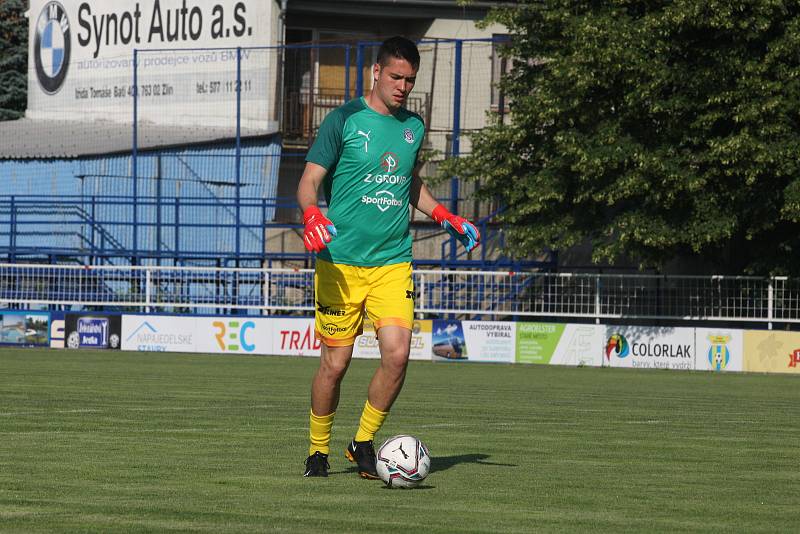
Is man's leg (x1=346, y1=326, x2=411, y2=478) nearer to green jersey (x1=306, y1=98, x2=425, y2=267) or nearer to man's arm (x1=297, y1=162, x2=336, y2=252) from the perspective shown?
green jersey (x1=306, y1=98, x2=425, y2=267)

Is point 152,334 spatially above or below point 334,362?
below

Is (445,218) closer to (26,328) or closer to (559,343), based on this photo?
(559,343)

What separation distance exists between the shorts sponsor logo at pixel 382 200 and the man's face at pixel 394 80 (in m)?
0.50

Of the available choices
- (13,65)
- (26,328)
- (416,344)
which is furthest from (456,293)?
(13,65)

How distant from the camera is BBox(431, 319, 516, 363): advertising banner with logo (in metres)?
27.7

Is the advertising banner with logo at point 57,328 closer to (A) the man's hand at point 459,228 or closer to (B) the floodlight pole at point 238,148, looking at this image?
(B) the floodlight pole at point 238,148

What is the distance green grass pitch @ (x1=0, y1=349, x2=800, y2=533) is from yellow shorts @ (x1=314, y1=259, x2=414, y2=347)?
86 centimetres

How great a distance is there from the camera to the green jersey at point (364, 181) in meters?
8.32

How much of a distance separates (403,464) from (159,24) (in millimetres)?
Answer: 34103

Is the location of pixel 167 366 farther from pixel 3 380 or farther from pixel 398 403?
pixel 398 403

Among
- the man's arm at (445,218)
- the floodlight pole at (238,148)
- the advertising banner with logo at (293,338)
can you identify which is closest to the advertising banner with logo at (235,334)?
the advertising banner with logo at (293,338)

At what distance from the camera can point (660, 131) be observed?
87.5 ft

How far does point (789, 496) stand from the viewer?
745cm

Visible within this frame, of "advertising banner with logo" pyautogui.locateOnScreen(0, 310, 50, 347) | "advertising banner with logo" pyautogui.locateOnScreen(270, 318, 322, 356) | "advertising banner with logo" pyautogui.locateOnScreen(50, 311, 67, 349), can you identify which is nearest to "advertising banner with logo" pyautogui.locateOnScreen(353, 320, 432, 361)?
"advertising banner with logo" pyautogui.locateOnScreen(270, 318, 322, 356)
